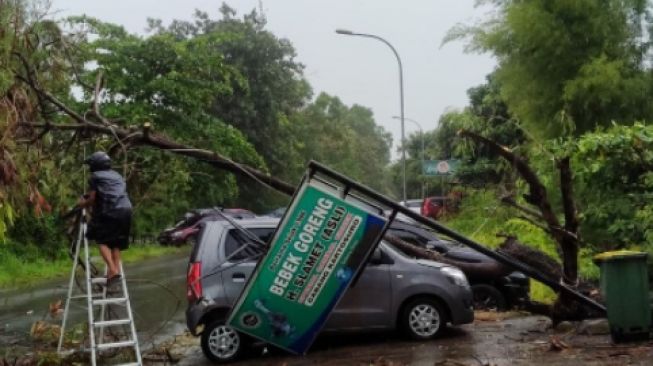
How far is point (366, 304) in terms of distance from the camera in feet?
30.2

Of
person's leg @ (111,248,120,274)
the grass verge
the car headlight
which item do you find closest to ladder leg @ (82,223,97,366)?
person's leg @ (111,248,120,274)

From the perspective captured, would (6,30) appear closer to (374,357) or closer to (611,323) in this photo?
(374,357)

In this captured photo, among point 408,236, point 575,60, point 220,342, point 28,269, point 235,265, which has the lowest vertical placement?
point 220,342

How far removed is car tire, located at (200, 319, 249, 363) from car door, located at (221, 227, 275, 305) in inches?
13.6

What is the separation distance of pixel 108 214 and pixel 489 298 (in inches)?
249

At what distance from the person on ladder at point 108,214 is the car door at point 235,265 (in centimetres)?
136

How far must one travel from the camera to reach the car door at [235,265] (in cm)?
888

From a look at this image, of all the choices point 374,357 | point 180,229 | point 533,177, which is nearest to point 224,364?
point 374,357

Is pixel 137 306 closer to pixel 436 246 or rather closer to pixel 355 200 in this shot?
pixel 436 246

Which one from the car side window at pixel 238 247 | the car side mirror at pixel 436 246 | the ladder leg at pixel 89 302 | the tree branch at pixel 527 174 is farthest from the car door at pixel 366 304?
the ladder leg at pixel 89 302

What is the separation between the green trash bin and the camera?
844 centimetres

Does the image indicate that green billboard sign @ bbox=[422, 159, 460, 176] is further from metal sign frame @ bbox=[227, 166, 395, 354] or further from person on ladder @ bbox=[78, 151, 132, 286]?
person on ladder @ bbox=[78, 151, 132, 286]

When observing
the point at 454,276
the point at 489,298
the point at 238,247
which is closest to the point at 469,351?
the point at 454,276

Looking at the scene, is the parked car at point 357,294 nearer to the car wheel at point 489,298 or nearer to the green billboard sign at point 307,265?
the green billboard sign at point 307,265
